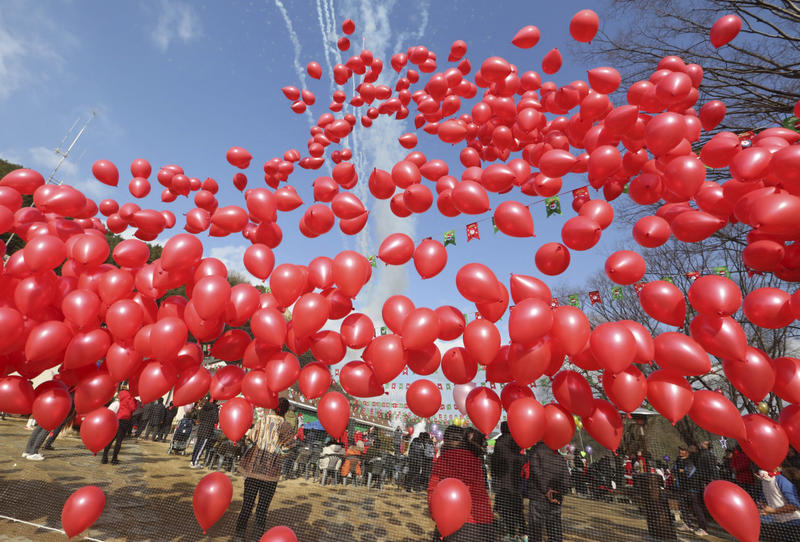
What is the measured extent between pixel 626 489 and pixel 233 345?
15.0 feet

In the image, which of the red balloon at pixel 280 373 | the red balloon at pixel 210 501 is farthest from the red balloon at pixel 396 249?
the red balloon at pixel 210 501

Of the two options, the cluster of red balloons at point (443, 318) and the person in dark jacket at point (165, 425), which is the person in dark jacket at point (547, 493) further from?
the person in dark jacket at point (165, 425)

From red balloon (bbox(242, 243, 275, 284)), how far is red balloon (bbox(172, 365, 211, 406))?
0.88 m

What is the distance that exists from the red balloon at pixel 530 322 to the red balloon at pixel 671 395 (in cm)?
83

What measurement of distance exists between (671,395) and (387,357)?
1900 mm

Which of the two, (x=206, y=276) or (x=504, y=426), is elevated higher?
(x=206, y=276)

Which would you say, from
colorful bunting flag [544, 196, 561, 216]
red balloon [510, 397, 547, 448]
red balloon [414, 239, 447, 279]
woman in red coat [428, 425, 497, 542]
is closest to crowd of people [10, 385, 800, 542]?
woman in red coat [428, 425, 497, 542]

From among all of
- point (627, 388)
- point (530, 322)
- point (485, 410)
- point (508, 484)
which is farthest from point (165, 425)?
point (627, 388)

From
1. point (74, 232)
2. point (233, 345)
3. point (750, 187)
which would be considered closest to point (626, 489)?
point (750, 187)

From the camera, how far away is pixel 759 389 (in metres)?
2.28

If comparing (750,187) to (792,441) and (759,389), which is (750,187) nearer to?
(759,389)

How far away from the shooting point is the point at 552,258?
2842 mm

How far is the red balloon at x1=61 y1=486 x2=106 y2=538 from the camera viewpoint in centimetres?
270

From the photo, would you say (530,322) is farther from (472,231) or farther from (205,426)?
(205,426)
